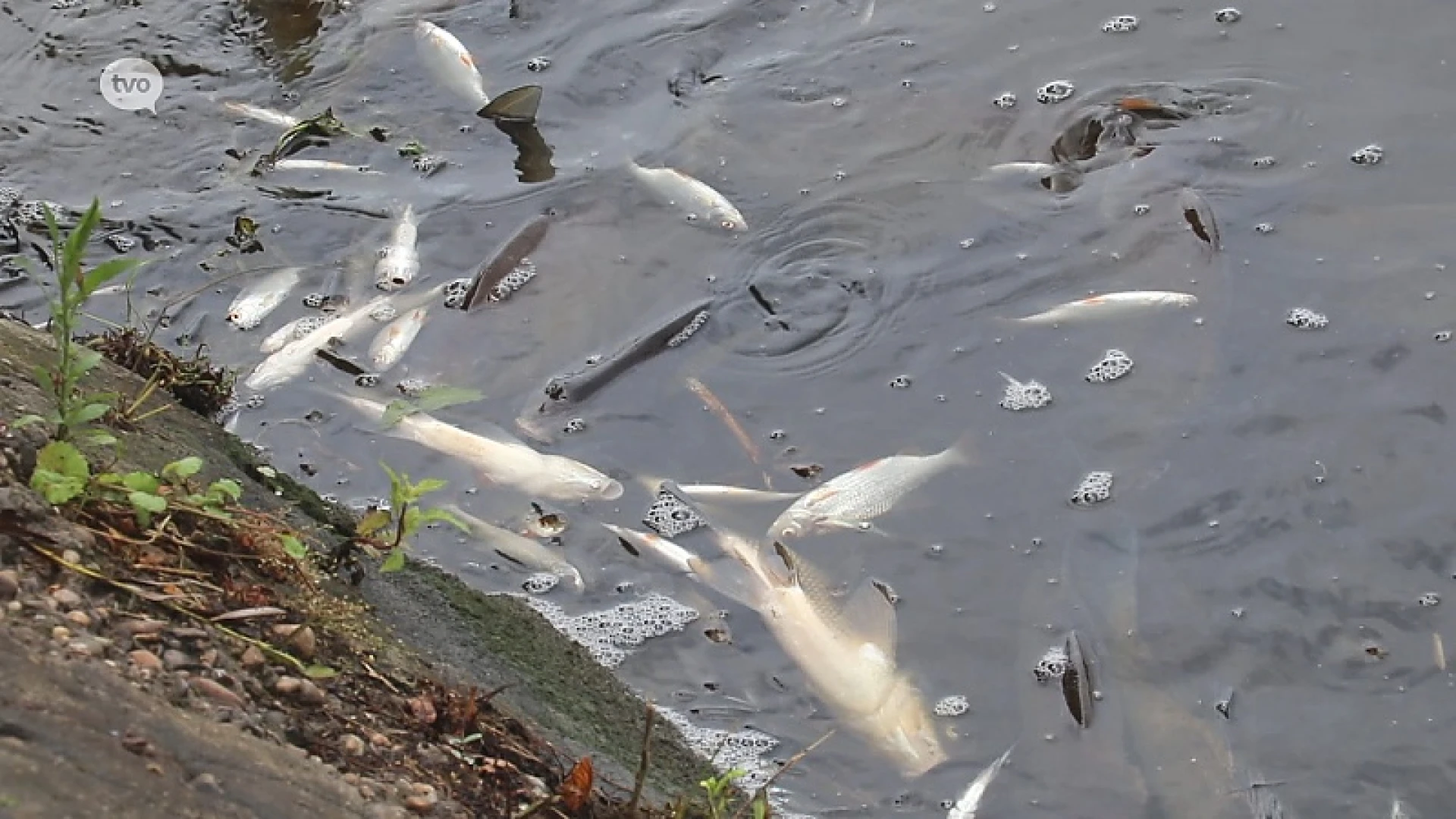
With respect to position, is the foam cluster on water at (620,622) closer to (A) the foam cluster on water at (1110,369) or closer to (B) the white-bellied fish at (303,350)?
(B) the white-bellied fish at (303,350)

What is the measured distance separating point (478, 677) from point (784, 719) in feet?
3.86

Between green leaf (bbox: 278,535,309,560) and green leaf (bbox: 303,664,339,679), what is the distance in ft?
1.06

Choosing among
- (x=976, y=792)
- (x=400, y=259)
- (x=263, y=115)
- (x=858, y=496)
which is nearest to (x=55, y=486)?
(x=976, y=792)

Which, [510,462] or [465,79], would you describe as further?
[465,79]

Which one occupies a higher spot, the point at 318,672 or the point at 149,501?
the point at 149,501

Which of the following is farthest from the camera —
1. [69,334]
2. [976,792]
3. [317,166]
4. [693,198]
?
[317,166]

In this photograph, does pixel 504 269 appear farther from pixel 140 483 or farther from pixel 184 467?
pixel 140 483

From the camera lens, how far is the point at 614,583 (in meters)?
5.00

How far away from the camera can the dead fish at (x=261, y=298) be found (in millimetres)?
6145

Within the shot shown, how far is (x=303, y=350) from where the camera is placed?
597 centimetres

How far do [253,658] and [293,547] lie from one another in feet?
1.17

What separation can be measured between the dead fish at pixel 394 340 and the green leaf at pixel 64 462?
9.66 ft

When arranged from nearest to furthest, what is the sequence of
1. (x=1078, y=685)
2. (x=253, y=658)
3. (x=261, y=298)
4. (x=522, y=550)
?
(x=253, y=658), (x=1078, y=685), (x=522, y=550), (x=261, y=298)

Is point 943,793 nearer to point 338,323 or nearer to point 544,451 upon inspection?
point 544,451
